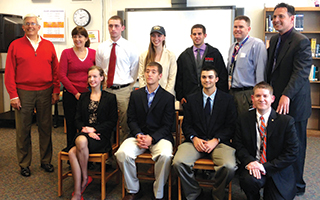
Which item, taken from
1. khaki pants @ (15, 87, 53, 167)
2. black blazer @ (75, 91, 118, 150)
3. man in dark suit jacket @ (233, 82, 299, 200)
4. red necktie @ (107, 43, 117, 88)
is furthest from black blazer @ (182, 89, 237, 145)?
khaki pants @ (15, 87, 53, 167)

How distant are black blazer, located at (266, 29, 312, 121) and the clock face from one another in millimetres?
4044

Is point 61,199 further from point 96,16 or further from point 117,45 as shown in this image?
point 96,16

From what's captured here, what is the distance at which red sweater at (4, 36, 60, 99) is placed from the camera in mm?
2891

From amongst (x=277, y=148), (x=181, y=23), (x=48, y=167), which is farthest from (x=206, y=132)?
(x=181, y=23)

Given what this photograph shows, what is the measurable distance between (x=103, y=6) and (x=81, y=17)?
0.48 metres

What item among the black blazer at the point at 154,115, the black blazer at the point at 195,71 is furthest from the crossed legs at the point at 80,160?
the black blazer at the point at 195,71

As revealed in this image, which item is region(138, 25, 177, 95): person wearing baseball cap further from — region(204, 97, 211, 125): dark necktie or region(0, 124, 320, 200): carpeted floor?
region(0, 124, 320, 200): carpeted floor

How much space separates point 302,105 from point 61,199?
2.24 m

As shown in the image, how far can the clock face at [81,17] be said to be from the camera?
5562 millimetres

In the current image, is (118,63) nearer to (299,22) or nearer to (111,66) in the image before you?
(111,66)

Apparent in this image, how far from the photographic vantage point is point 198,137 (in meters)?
2.49

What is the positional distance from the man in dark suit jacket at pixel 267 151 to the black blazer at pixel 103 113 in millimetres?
1154

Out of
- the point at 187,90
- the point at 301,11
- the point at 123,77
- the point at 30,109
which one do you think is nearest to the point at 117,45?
the point at 123,77

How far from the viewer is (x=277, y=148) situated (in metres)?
2.21
